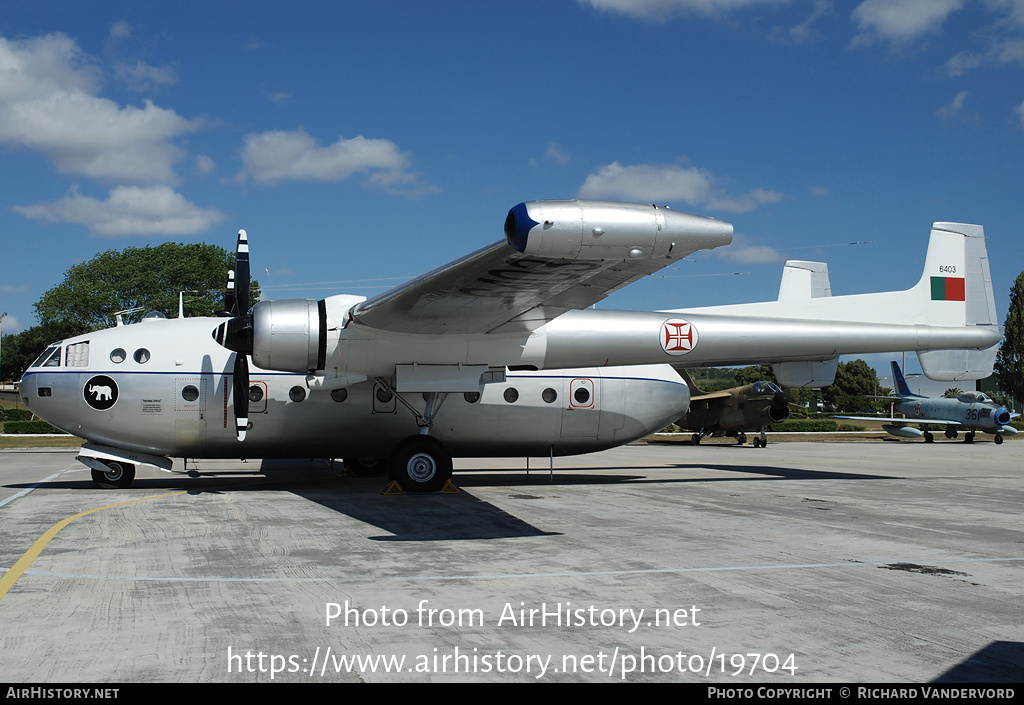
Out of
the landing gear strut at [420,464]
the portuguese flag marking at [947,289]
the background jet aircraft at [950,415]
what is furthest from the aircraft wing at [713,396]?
the landing gear strut at [420,464]

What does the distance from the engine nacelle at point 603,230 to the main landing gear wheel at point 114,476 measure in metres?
11.3

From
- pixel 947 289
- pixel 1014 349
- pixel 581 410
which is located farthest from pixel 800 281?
pixel 1014 349

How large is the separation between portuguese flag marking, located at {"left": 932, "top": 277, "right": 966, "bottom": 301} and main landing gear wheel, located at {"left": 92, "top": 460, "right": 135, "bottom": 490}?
1726cm

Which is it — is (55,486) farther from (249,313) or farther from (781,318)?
(781,318)

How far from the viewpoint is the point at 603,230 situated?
23.9 ft

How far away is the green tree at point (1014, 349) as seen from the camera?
66062 mm

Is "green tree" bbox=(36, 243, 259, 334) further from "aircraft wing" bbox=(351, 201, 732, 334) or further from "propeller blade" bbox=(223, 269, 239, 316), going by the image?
"aircraft wing" bbox=(351, 201, 732, 334)

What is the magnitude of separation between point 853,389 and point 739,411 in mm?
56976

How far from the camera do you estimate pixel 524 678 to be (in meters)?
4.47

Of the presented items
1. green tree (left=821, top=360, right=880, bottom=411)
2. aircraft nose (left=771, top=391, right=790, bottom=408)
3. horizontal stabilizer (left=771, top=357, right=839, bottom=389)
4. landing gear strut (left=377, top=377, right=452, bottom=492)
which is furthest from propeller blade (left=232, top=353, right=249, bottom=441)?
green tree (left=821, top=360, right=880, bottom=411)

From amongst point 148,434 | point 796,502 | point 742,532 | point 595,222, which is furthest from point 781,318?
point 148,434

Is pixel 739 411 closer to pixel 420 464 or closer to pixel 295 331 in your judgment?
pixel 420 464
